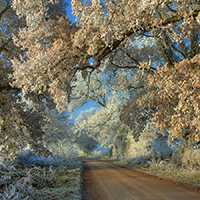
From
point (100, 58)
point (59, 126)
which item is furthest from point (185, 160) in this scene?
point (59, 126)

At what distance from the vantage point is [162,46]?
102 ft

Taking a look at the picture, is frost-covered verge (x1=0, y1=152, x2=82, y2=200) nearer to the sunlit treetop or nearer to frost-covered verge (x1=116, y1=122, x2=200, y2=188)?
the sunlit treetop

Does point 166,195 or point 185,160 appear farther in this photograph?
point 185,160

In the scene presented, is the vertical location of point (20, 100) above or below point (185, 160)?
above

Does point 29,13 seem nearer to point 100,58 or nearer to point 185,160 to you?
point 100,58

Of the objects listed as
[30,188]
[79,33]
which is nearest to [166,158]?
[79,33]

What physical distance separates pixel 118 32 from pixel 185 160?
2196 cm

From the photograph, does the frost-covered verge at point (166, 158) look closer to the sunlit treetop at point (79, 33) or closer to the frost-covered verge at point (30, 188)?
the frost-covered verge at point (30, 188)

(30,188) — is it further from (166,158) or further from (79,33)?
(166,158)

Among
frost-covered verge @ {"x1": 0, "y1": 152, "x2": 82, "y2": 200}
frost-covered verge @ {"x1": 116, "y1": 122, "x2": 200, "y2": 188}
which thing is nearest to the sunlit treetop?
frost-covered verge @ {"x1": 0, "y1": 152, "x2": 82, "y2": 200}

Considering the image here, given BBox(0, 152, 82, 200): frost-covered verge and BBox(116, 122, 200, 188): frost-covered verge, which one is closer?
BBox(0, 152, 82, 200): frost-covered verge

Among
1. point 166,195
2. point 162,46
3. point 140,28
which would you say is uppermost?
point 162,46

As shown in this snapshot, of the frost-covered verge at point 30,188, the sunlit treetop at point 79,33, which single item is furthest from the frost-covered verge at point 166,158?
the sunlit treetop at point 79,33

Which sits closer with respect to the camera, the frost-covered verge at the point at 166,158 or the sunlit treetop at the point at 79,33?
the sunlit treetop at the point at 79,33
